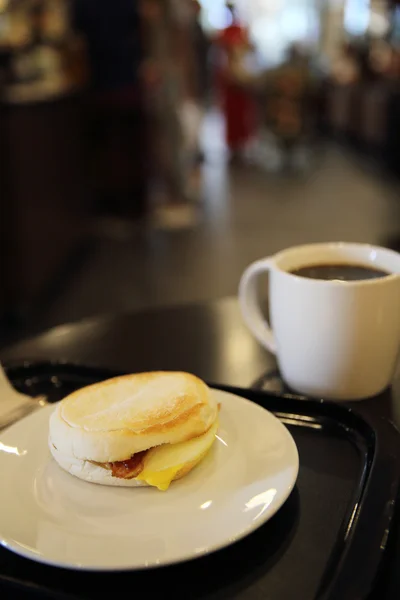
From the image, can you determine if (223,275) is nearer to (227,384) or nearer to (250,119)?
(227,384)

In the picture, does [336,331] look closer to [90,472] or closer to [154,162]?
[90,472]

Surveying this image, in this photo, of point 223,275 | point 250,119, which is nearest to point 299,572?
point 223,275

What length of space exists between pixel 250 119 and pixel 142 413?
21.2ft

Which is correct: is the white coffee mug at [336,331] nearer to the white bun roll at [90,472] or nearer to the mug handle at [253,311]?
the mug handle at [253,311]

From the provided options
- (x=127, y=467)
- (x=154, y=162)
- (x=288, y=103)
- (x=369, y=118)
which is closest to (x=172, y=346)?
(x=127, y=467)

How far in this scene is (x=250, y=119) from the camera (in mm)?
6621

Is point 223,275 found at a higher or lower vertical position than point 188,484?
lower

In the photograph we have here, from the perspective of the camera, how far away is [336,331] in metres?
0.61

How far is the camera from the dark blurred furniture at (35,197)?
236cm

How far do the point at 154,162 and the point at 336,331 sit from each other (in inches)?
152

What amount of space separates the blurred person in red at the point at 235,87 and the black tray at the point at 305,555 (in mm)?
6160

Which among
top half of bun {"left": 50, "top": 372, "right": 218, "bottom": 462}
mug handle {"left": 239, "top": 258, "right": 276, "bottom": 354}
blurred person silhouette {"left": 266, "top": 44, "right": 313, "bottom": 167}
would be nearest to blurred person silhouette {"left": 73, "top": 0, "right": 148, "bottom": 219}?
blurred person silhouette {"left": 266, "top": 44, "right": 313, "bottom": 167}

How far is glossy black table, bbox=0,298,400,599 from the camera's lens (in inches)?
28.5

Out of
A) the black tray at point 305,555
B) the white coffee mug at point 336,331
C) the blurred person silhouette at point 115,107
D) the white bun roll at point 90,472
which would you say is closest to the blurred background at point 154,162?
the blurred person silhouette at point 115,107
